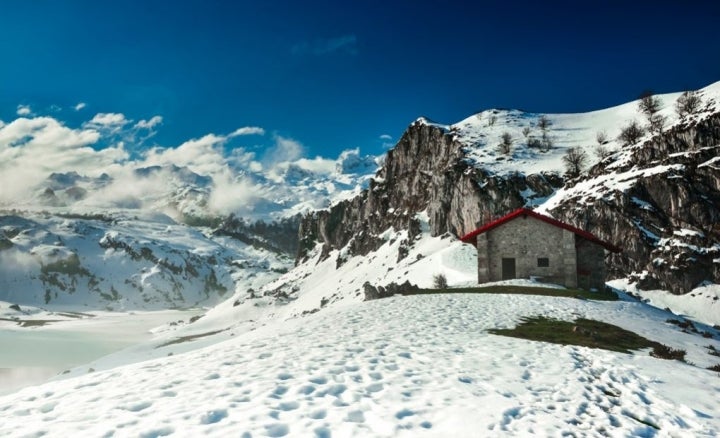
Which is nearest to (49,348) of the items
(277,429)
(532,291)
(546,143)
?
(532,291)

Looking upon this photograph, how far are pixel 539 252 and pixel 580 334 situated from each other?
23.3 meters

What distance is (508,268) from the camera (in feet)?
132

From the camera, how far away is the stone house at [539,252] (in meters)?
38.6

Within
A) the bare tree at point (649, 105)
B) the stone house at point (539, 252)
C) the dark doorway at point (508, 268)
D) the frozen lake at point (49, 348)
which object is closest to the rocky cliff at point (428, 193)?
the bare tree at point (649, 105)

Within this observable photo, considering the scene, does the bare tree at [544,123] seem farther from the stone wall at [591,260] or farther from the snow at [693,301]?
the stone wall at [591,260]

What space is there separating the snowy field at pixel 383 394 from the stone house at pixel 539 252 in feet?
80.6

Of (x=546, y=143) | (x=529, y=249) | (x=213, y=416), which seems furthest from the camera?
(x=546, y=143)

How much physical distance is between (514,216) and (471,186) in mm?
62084

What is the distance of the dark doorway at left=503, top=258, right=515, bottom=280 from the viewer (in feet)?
131


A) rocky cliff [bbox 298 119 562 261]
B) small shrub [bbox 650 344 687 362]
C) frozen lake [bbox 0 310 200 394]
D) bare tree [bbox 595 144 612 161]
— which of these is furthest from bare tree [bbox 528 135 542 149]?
frozen lake [bbox 0 310 200 394]

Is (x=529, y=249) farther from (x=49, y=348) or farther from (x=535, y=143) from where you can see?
(x=49, y=348)

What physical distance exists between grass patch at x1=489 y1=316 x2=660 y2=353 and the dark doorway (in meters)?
19.4

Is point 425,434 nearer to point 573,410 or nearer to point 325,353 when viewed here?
point 573,410

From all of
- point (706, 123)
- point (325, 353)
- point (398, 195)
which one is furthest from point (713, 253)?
point (398, 195)
